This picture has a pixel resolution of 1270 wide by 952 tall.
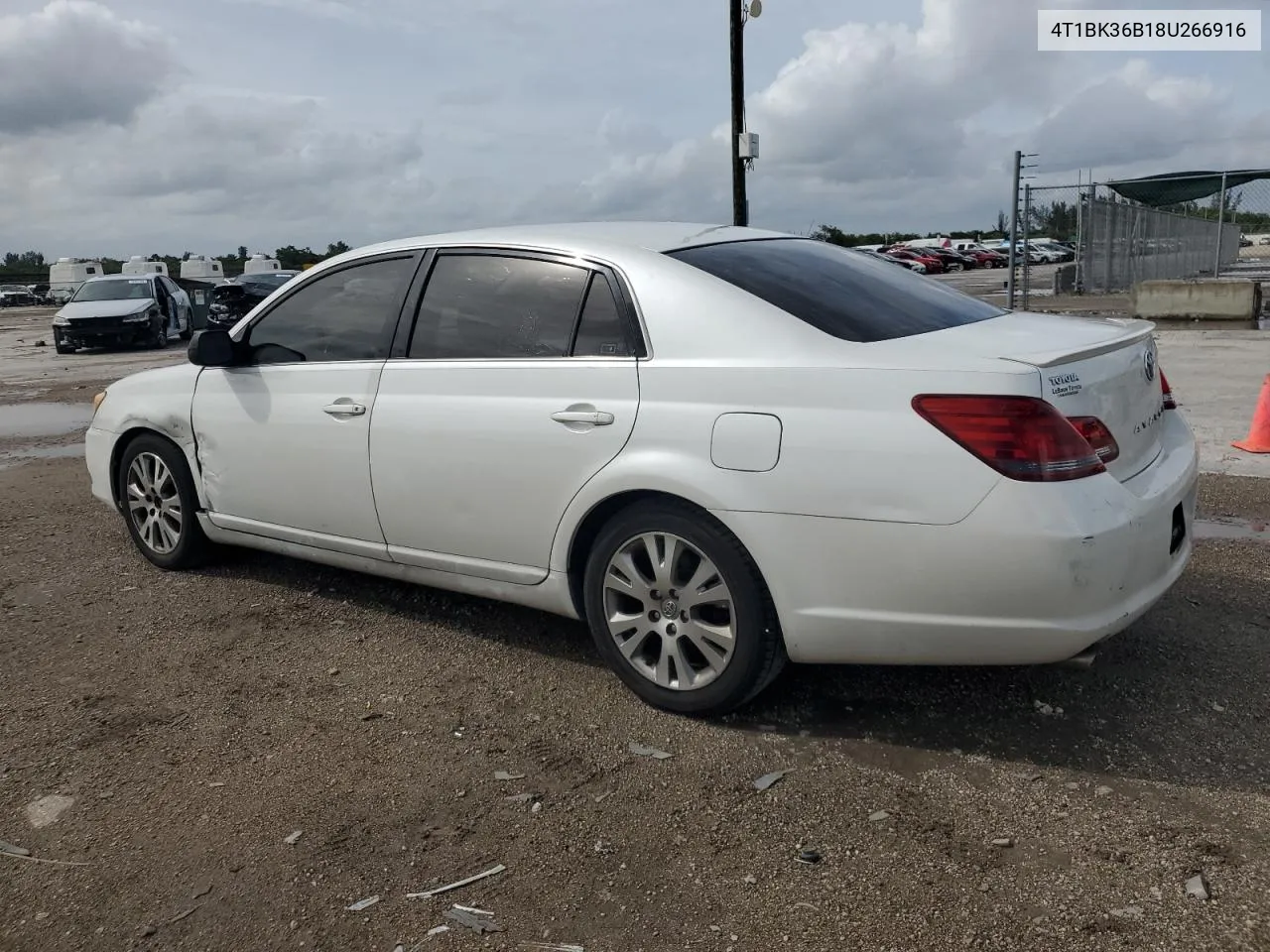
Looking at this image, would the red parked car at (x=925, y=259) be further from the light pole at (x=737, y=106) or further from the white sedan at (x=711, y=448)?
the white sedan at (x=711, y=448)

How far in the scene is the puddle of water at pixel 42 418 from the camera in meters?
10.5

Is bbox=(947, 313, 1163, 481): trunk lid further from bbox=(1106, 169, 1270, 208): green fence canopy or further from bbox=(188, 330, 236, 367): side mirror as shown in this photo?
bbox=(1106, 169, 1270, 208): green fence canopy

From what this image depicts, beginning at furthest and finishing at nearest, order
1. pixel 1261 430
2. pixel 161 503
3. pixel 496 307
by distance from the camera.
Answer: pixel 1261 430 → pixel 161 503 → pixel 496 307

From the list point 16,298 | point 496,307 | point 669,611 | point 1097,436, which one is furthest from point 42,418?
point 16,298

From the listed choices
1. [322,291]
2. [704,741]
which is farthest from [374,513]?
[704,741]

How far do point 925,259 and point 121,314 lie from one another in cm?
3732

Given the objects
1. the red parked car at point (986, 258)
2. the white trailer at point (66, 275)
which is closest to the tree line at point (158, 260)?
the white trailer at point (66, 275)

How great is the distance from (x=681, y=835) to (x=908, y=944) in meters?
0.68

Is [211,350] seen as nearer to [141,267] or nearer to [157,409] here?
[157,409]

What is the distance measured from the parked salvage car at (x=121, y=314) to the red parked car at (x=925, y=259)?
3323 centimetres

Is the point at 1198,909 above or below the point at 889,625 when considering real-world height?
below

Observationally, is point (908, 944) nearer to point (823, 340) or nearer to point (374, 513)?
point (823, 340)

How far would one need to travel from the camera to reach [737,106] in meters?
19.7

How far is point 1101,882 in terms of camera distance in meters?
2.57
